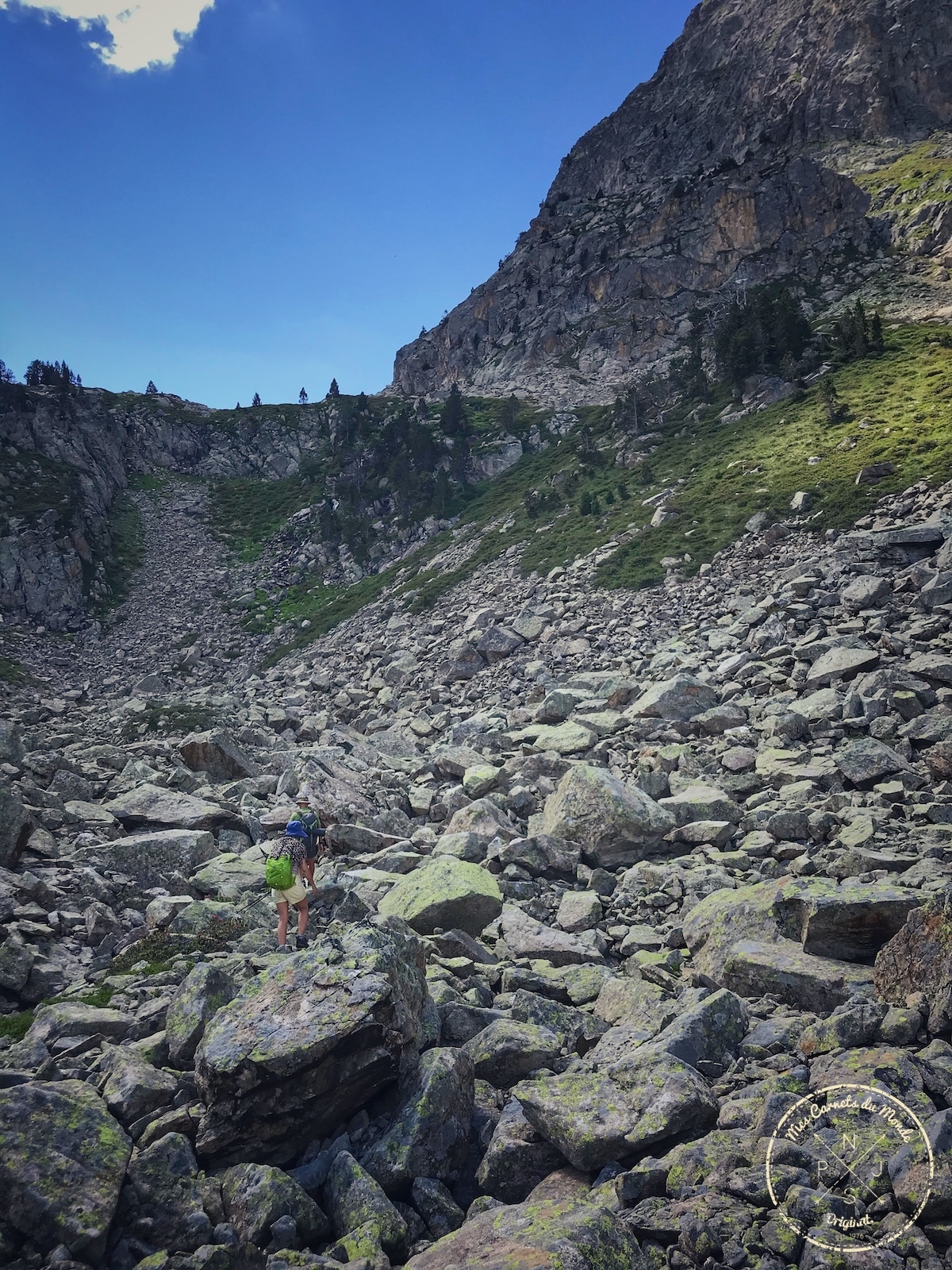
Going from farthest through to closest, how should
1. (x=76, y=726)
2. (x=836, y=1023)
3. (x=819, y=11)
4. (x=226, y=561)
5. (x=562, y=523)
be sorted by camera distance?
(x=819, y=11)
(x=226, y=561)
(x=562, y=523)
(x=76, y=726)
(x=836, y=1023)

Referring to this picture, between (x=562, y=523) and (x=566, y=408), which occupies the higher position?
(x=566, y=408)

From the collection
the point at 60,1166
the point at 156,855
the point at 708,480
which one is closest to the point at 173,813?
the point at 156,855

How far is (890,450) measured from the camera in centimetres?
3366

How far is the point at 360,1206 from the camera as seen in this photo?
18.5 feet

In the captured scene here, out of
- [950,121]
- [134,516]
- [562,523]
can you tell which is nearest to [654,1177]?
[562,523]

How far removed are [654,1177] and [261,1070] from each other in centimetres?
388

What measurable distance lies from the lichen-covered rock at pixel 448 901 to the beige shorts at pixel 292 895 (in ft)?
4.96

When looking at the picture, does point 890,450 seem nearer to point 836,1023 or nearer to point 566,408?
point 836,1023

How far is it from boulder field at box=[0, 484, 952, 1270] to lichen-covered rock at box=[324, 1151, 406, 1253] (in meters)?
0.03

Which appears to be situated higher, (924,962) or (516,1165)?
(924,962)

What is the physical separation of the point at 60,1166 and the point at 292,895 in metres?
5.27

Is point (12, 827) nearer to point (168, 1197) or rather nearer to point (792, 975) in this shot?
point (168, 1197)

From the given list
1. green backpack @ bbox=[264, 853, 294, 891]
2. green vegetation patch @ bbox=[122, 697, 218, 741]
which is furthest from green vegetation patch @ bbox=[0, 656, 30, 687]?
green backpack @ bbox=[264, 853, 294, 891]

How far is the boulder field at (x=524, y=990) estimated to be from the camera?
16.9 ft
